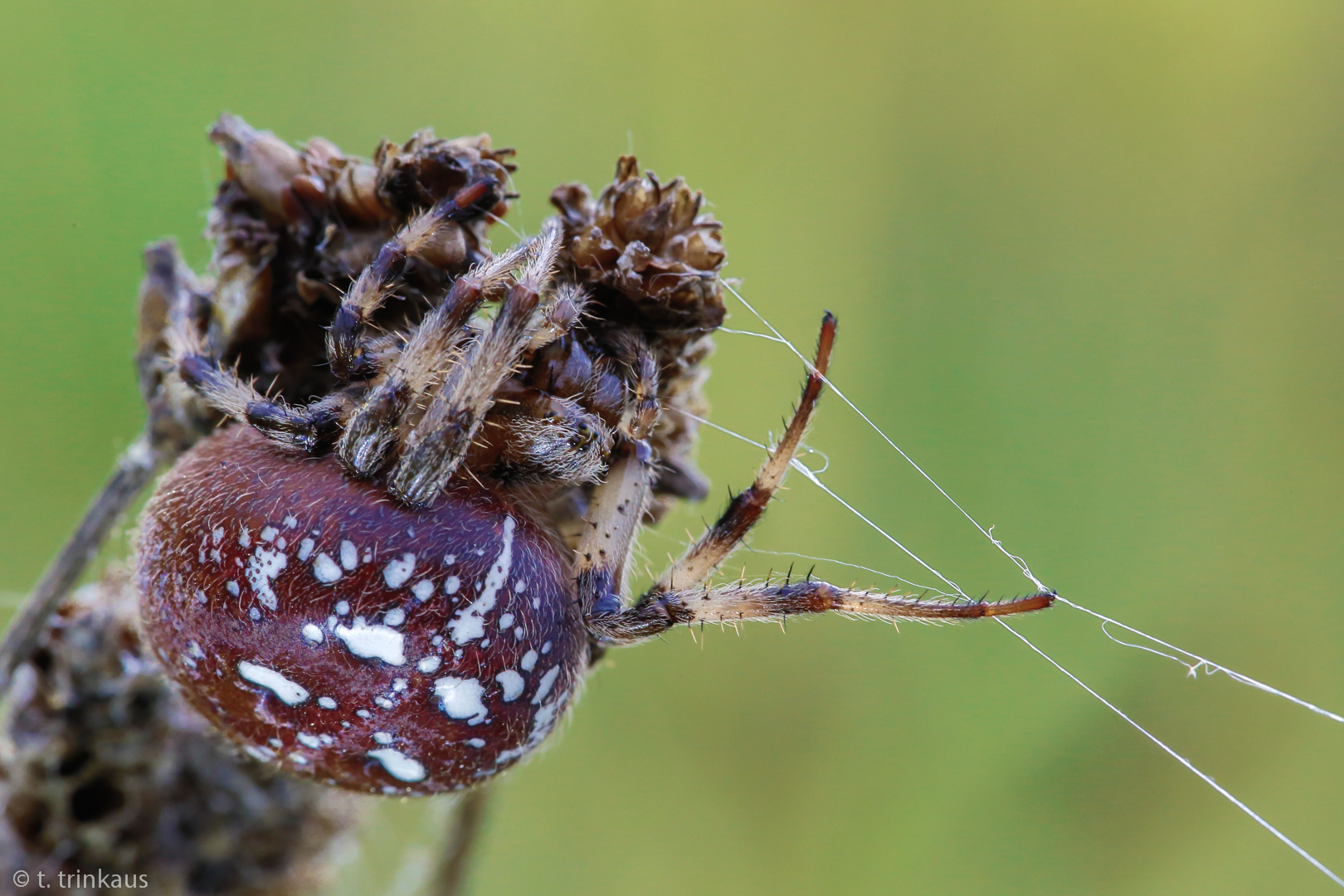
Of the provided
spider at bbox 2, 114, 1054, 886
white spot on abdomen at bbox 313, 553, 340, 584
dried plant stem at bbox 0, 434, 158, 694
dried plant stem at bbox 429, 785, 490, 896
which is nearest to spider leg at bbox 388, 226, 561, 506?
spider at bbox 2, 114, 1054, 886

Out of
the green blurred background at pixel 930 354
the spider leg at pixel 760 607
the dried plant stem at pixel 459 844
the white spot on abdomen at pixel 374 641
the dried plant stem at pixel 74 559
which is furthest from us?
the green blurred background at pixel 930 354

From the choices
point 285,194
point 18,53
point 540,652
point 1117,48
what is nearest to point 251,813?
point 540,652

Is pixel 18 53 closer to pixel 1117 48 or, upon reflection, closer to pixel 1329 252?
pixel 1117 48

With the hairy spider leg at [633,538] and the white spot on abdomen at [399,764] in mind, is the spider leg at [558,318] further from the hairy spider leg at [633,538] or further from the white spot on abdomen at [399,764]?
the white spot on abdomen at [399,764]

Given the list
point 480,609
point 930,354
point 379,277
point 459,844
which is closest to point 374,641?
point 480,609

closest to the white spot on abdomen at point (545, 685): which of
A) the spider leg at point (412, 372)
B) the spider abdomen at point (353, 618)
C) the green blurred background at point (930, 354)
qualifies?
the spider abdomen at point (353, 618)

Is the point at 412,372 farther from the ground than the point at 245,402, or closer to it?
farther from the ground

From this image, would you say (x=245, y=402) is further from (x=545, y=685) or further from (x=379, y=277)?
(x=545, y=685)
